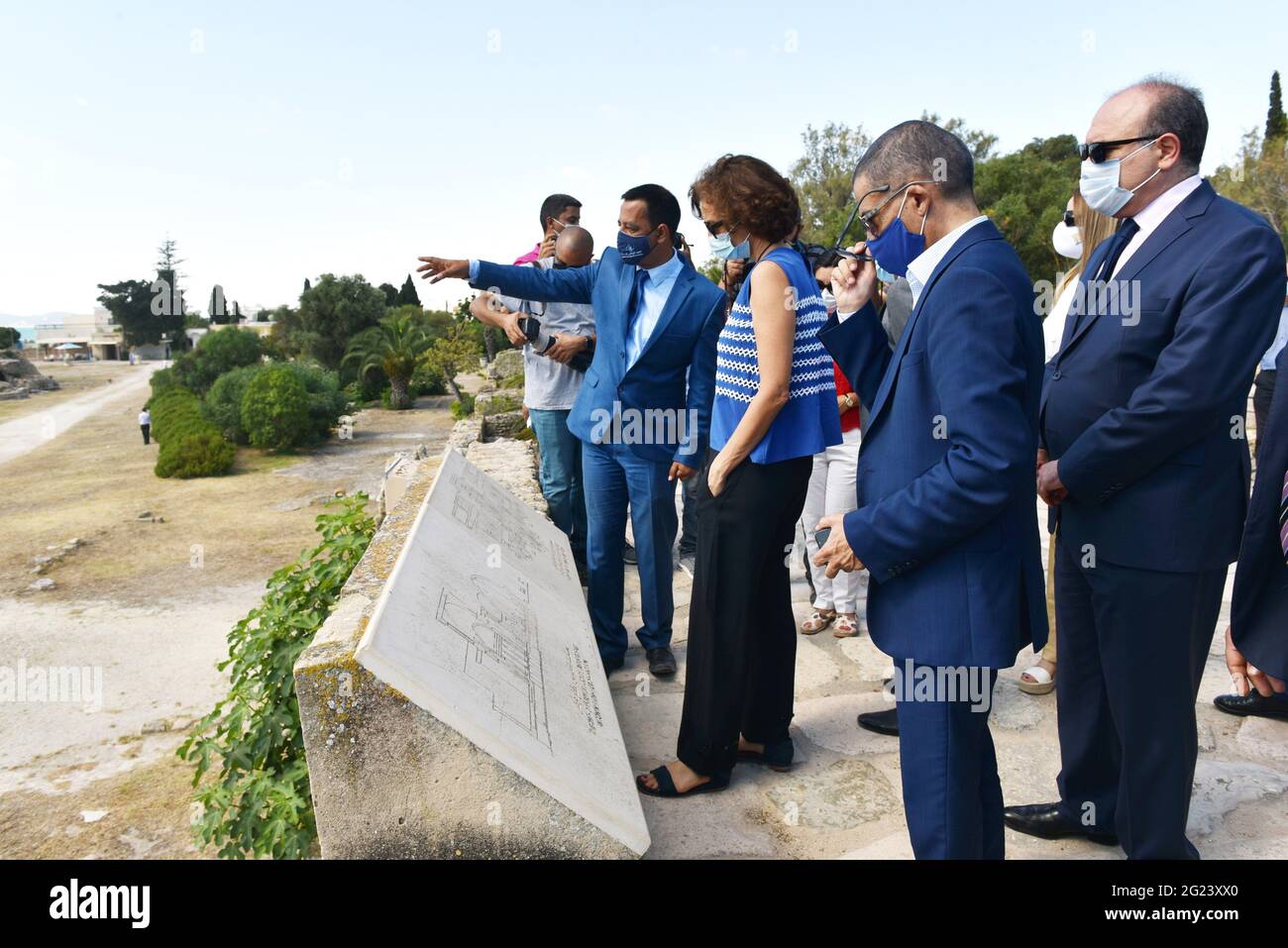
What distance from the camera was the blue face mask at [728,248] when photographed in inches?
109

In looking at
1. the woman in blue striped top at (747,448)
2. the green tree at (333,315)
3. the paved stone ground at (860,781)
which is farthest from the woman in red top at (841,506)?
the green tree at (333,315)

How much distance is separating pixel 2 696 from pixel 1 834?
2.59 meters

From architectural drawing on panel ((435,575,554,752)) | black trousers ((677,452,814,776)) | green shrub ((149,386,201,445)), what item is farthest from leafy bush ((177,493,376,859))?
green shrub ((149,386,201,445))

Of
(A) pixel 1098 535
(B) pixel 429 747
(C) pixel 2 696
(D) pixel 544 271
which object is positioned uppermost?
(D) pixel 544 271

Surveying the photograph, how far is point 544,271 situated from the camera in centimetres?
381

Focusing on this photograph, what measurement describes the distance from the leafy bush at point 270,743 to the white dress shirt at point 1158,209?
8.88 ft

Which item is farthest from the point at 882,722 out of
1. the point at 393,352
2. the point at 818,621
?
the point at 393,352

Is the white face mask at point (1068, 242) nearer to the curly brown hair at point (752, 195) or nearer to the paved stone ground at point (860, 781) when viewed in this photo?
the curly brown hair at point (752, 195)

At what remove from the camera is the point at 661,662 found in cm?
373

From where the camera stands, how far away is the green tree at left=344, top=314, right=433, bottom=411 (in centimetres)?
2800

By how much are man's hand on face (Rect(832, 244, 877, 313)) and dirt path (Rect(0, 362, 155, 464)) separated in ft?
82.1

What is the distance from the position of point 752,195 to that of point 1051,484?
1.20 meters
